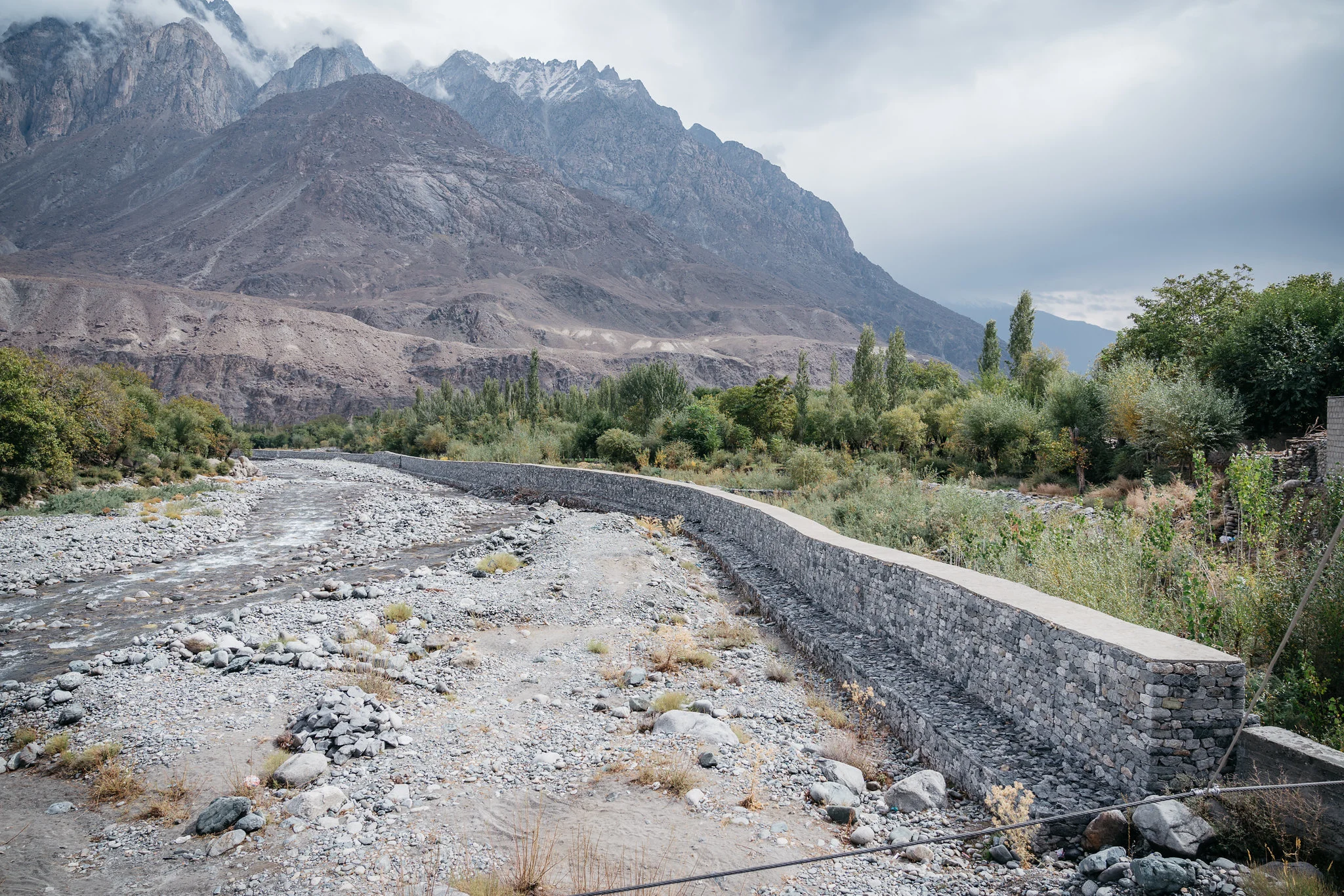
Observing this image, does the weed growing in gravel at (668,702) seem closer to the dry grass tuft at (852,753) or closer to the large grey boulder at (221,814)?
the dry grass tuft at (852,753)

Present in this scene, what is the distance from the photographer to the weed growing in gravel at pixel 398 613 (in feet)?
36.7

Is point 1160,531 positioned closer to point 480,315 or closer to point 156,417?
point 156,417

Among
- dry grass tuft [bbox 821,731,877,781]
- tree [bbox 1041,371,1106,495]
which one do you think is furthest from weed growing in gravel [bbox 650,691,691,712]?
tree [bbox 1041,371,1106,495]

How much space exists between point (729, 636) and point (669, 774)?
4.43 meters

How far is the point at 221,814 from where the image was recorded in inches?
208

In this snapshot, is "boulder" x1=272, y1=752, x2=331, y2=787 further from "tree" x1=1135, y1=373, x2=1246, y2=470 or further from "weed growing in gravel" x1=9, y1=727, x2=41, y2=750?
"tree" x1=1135, y1=373, x2=1246, y2=470

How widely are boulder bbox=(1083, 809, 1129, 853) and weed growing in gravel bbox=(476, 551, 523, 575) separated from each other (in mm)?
12409

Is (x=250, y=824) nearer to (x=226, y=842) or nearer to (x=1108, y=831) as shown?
(x=226, y=842)

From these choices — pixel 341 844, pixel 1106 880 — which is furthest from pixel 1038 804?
pixel 341 844

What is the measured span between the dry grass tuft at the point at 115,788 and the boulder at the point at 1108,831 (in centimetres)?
721

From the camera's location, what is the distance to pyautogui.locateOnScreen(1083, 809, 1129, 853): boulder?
13.7 feet

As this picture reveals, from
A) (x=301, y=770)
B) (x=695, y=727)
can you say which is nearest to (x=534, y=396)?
(x=695, y=727)

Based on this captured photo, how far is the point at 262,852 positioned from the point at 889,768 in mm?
4840

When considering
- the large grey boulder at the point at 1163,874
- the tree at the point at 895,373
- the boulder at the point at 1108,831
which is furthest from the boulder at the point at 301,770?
the tree at the point at 895,373
